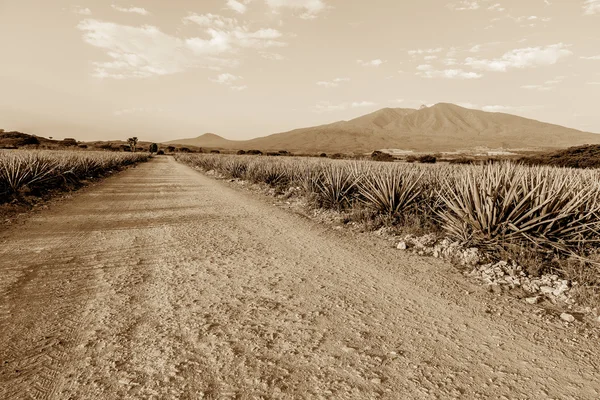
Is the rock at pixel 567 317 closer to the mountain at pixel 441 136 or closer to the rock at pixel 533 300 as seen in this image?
the rock at pixel 533 300

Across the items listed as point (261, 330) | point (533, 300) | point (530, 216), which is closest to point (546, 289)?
point (533, 300)

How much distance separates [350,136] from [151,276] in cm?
15368

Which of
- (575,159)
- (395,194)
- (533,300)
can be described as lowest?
(533,300)

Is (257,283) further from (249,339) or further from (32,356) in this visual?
(32,356)

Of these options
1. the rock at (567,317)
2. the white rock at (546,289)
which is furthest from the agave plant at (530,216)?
the rock at (567,317)

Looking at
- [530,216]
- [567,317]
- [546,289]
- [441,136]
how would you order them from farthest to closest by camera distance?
[441,136]
[530,216]
[546,289]
[567,317]

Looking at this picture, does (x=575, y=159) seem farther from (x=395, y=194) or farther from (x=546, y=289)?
(x=546, y=289)

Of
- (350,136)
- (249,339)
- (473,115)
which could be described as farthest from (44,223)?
(473,115)

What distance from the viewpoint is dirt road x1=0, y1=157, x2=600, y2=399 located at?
2.30m

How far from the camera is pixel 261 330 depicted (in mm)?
3006

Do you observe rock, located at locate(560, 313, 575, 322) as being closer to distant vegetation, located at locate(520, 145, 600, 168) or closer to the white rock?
the white rock

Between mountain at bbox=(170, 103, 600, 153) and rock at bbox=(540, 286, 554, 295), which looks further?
mountain at bbox=(170, 103, 600, 153)

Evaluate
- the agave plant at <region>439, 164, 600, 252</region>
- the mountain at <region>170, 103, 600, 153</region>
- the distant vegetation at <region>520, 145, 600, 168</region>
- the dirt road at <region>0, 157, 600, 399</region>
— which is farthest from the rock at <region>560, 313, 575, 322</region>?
the mountain at <region>170, 103, 600, 153</region>

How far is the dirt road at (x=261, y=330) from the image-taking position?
2297 millimetres
